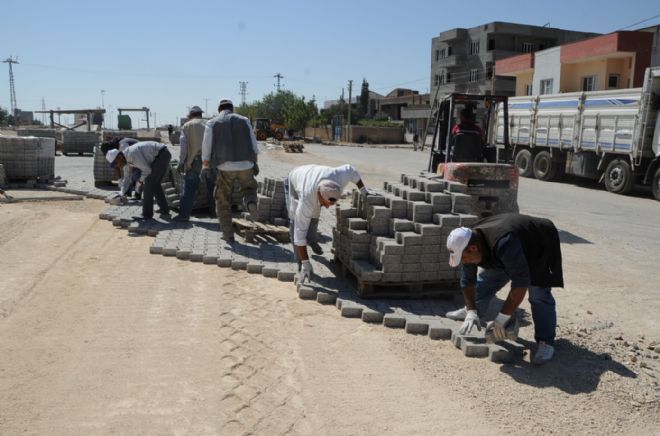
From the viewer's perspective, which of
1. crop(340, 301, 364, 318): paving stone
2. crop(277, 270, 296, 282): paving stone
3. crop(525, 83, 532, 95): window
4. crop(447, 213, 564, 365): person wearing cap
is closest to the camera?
crop(447, 213, 564, 365): person wearing cap

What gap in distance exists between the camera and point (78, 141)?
23938mm

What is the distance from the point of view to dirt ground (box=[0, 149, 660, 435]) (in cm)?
346

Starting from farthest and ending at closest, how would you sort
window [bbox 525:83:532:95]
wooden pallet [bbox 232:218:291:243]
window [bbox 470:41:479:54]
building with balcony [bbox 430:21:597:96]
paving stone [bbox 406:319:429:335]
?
1. window [bbox 470:41:479:54]
2. building with balcony [bbox 430:21:597:96]
3. window [bbox 525:83:532:95]
4. wooden pallet [bbox 232:218:291:243]
5. paving stone [bbox 406:319:429:335]

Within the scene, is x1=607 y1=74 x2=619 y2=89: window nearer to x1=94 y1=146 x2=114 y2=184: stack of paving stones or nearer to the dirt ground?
x1=94 y1=146 x2=114 y2=184: stack of paving stones

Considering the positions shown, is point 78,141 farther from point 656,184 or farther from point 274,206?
point 656,184

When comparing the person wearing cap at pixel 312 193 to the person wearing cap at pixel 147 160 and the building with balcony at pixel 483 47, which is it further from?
the building with balcony at pixel 483 47

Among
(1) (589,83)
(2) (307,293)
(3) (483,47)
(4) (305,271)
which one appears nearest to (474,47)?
(3) (483,47)

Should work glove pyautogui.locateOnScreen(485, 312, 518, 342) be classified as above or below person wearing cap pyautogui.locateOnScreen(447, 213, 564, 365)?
below

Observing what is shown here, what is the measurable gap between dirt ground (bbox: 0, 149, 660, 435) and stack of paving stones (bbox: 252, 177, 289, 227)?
254 centimetres

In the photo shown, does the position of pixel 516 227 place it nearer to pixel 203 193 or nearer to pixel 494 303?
pixel 494 303

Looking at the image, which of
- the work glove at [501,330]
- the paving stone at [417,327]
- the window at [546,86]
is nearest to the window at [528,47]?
the window at [546,86]

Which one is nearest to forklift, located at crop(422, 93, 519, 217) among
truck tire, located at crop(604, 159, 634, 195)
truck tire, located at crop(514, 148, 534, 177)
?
truck tire, located at crop(604, 159, 634, 195)

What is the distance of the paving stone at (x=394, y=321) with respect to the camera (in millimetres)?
5051

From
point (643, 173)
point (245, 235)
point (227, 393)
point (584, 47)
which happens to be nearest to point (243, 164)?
point (245, 235)
